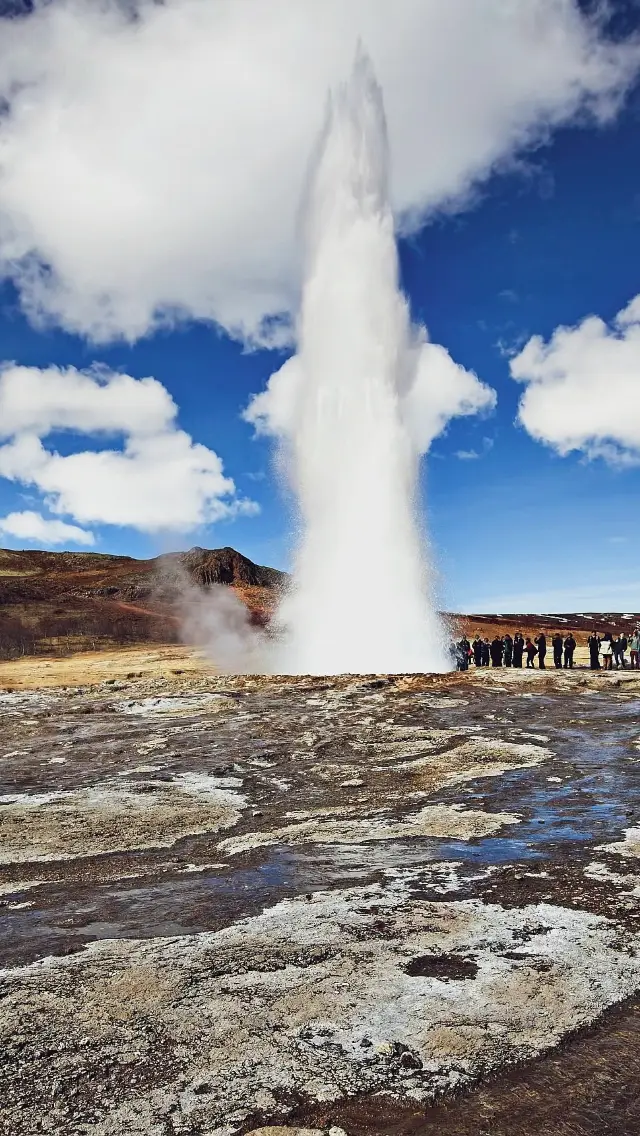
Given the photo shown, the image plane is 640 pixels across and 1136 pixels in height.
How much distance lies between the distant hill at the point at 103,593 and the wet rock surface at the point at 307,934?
4757cm

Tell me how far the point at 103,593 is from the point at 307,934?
8079 centimetres

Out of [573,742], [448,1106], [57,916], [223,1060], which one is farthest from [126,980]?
[573,742]

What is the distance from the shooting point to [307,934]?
4414 mm

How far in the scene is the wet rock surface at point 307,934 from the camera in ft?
9.61

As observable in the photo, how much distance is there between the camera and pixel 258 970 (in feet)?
12.9

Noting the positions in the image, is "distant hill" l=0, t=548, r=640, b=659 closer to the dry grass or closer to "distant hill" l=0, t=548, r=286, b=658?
"distant hill" l=0, t=548, r=286, b=658

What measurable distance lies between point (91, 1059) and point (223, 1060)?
565 millimetres

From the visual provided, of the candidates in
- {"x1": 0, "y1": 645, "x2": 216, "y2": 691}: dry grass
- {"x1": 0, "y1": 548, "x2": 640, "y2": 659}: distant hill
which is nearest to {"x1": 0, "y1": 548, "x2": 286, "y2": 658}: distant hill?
{"x1": 0, "y1": 548, "x2": 640, "y2": 659}: distant hill

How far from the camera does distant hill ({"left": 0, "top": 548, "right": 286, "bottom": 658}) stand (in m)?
63.8

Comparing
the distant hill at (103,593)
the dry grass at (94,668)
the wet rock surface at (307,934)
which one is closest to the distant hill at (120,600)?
the distant hill at (103,593)

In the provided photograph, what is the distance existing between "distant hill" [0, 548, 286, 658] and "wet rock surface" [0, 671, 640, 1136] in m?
47.6

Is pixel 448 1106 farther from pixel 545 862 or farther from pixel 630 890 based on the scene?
pixel 545 862

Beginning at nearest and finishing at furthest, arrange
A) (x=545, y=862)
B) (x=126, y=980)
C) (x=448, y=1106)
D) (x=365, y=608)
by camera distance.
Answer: (x=448, y=1106), (x=126, y=980), (x=545, y=862), (x=365, y=608)

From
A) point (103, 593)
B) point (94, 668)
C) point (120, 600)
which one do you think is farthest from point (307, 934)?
point (103, 593)
